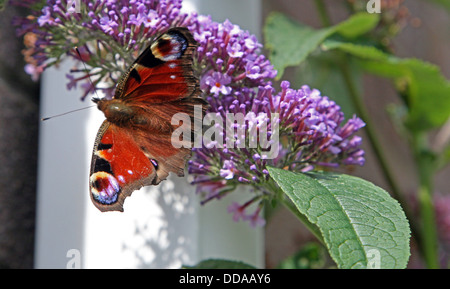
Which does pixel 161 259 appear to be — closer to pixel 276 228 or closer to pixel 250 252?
pixel 250 252

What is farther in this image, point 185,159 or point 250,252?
point 250,252

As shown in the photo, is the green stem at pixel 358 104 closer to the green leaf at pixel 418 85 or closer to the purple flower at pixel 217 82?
the green leaf at pixel 418 85

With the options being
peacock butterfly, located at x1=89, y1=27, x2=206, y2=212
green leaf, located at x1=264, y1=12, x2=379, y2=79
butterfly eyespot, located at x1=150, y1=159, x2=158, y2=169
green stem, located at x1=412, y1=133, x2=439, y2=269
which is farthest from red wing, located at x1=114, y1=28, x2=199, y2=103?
green stem, located at x1=412, y1=133, x2=439, y2=269

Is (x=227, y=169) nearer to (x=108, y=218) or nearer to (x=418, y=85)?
(x=108, y=218)

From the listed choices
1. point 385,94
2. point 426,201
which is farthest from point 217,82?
point 385,94

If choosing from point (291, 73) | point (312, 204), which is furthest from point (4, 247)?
point (291, 73)
